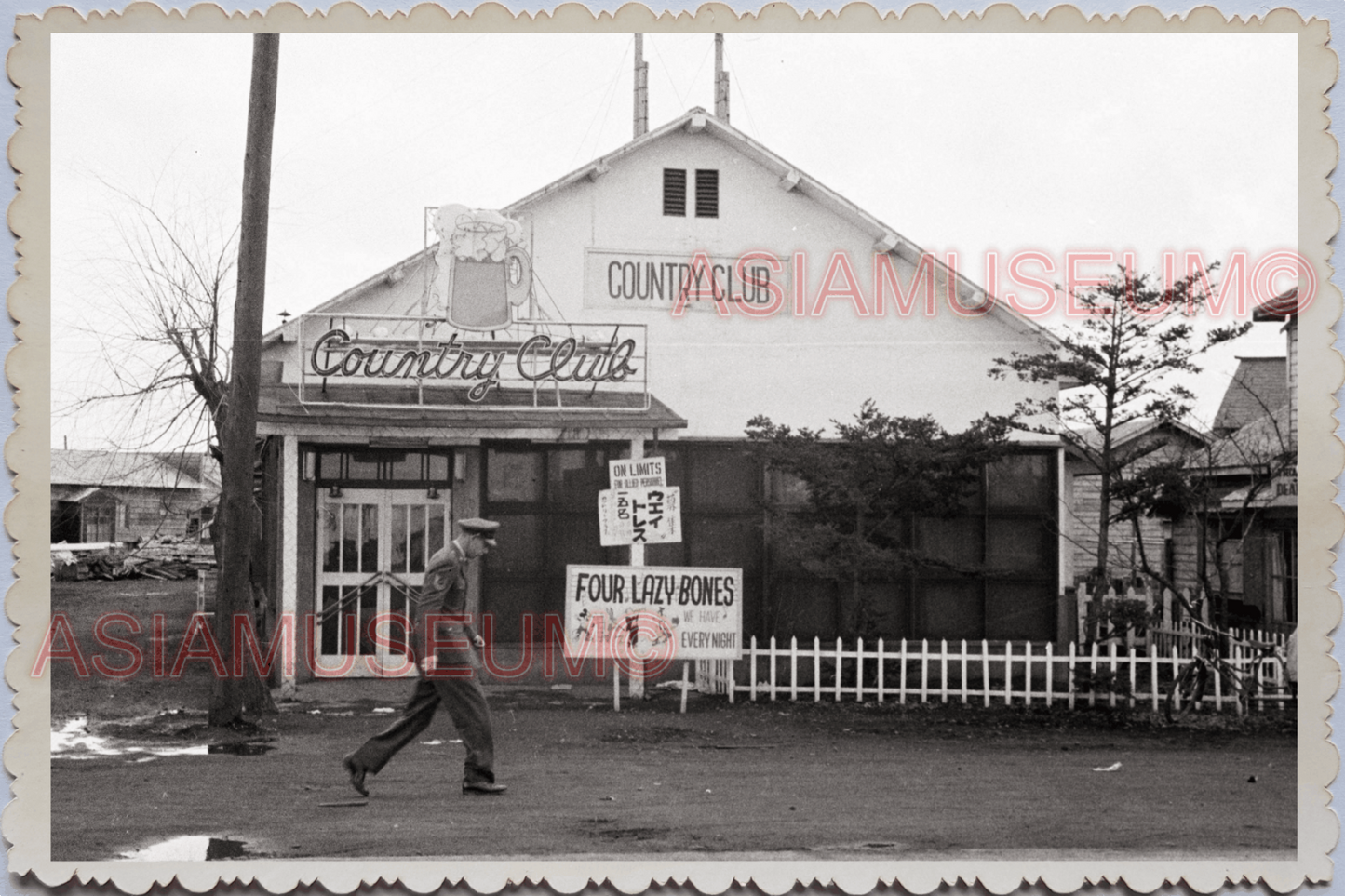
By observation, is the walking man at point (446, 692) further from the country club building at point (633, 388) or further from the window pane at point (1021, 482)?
the window pane at point (1021, 482)

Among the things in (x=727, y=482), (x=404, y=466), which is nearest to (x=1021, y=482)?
(x=727, y=482)

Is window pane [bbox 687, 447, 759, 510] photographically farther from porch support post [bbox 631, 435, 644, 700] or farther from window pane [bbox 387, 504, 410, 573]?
window pane [bbox 387, 504, 410, 573]

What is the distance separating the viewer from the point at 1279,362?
25.6 ft

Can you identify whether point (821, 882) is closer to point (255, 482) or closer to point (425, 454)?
point (425, 454)

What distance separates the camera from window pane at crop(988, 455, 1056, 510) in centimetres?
848

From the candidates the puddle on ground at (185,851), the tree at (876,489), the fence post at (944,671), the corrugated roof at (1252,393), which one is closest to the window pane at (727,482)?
the tree at (876,489)

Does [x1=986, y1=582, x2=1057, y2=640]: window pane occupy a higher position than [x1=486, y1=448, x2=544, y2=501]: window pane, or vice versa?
[x1=486, y1=448, x2=544, y2=501]: window pane

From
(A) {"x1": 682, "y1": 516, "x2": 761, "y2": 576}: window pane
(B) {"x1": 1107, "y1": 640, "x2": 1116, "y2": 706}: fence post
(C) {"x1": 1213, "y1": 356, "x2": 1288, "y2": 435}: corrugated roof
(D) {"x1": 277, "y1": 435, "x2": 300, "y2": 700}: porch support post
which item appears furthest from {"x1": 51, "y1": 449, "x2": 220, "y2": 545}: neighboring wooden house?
(C) {"x1": 1213, "y1": 356, "x2": 1288, "y2": 435}: corrugated roof

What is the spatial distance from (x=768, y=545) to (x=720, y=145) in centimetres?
266

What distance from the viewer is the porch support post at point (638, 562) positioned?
860 cm

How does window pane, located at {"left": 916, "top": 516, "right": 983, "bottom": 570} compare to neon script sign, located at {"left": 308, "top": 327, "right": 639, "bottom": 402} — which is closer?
neon script sign, located at {"left": 308, "top": 327, "right": 639, "bottom": 402}

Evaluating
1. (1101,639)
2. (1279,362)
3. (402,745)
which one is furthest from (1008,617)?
(402,745)

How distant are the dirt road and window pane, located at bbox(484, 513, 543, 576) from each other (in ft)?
2.58

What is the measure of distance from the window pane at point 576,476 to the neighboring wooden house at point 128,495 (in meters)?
2.35
